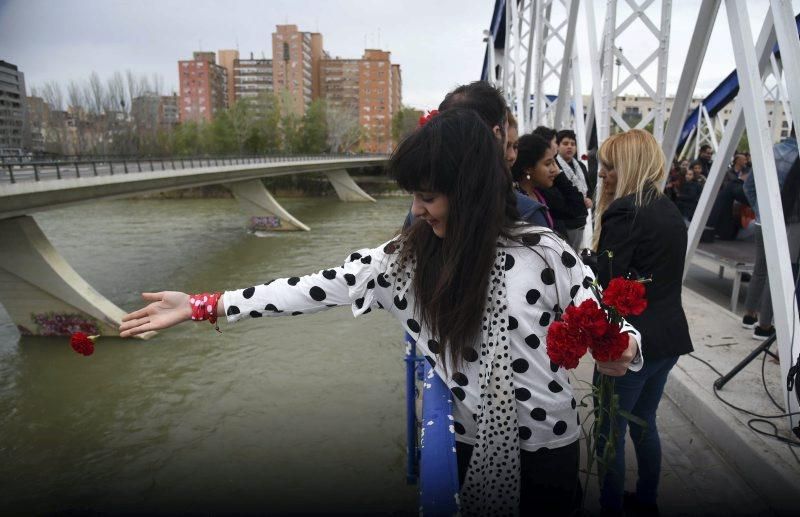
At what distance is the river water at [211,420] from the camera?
430cm

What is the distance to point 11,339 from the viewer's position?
9.13 metres

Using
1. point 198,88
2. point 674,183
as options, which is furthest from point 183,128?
point 674,183

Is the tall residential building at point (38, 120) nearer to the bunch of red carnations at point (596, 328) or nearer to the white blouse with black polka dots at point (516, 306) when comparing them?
the white blouse with black polka dots at point (516, 306)

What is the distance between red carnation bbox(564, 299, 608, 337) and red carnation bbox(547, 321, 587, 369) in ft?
0.05

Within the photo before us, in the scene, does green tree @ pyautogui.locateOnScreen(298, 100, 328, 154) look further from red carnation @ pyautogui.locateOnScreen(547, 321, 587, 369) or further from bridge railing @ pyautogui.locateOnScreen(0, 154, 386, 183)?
red carnation @ pyautogui.locateOnScreen(547, 321, 587, 369)

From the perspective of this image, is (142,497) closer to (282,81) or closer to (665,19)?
(665,19)

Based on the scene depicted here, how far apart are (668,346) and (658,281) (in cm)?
23

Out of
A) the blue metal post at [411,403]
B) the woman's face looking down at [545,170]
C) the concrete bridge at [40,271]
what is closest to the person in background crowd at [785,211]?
the woman's face looking down at [545,170]

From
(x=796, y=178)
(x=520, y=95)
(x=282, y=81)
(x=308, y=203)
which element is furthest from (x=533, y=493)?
(x=282, y=81)

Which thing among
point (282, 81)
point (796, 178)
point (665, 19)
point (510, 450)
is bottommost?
point (510, 450)

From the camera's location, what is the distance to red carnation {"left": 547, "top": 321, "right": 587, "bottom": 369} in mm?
1136

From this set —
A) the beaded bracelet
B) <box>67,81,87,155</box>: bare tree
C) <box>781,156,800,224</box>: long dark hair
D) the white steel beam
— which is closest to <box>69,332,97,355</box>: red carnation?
the beaded bracelet

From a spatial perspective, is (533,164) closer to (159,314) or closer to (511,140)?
(511,140)

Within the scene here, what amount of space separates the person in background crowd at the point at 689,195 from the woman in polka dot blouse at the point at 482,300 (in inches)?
287
